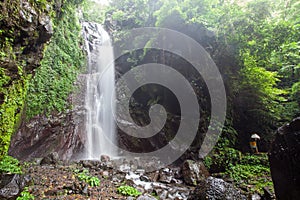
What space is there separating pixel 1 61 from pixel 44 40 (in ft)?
6.16

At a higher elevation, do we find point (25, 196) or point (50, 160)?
point (50, 160)

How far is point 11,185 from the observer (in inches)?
160

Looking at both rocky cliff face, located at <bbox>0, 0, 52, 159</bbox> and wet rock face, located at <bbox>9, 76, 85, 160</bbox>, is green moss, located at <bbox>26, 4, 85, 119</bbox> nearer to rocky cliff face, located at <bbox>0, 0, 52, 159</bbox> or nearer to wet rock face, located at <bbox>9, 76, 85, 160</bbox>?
wet rock face, located at <bbox>9, 76, 85, 160</bbox>

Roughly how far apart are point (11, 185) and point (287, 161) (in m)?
5.71

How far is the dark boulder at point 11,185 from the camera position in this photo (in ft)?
12.6

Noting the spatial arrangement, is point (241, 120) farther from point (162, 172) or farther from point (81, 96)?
point (81, 96)

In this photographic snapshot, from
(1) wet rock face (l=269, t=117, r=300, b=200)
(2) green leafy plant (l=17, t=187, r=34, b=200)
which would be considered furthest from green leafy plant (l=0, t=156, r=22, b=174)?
(1) wet rock face (l=269, t=117, r=300, b=200)

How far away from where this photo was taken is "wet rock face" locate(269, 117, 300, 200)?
2627mm

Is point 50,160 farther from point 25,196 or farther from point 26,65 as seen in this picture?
point 26,65

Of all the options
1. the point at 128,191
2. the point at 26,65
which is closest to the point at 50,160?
the point at 128,191

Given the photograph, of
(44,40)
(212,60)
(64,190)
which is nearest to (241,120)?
(212,60)

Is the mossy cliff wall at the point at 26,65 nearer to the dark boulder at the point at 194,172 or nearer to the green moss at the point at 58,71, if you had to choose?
the green moss at the point at 58,71

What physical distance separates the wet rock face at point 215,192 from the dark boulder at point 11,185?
4265 mm

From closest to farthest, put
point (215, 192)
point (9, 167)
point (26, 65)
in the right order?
point (215, 192), point (26, 65), point (9, 167)
